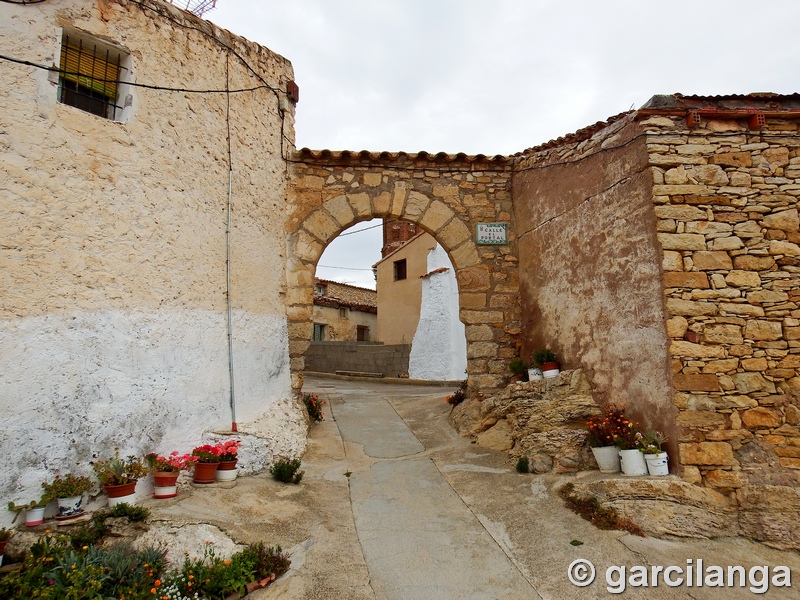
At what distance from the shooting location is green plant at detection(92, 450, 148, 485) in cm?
396

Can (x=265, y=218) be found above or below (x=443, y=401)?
above

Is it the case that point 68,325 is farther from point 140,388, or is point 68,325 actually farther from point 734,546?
point 734,546

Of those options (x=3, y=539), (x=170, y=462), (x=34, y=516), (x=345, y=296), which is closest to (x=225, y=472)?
(x=170, y=462)

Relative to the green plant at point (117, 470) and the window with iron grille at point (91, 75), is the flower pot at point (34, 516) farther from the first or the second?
the window with iron grille at point (91, 75)

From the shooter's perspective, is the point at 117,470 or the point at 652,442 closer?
the point at 117,470

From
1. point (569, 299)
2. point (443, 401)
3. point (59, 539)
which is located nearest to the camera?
point (59, 539)

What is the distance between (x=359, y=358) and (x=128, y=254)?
12.8 metres

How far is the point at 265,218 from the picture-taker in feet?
21.2

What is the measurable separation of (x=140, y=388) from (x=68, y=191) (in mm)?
1707

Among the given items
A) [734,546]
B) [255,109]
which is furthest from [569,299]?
[255,109]

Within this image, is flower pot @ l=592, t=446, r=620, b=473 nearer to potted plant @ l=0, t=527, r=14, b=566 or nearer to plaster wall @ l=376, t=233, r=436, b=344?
potted plant @ l=0, t=527, r=14, b=566

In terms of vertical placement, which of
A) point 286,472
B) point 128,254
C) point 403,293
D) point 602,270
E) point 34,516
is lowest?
point 286,472

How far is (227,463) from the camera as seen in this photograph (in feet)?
15.6

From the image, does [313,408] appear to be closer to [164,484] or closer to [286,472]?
[286,472]
